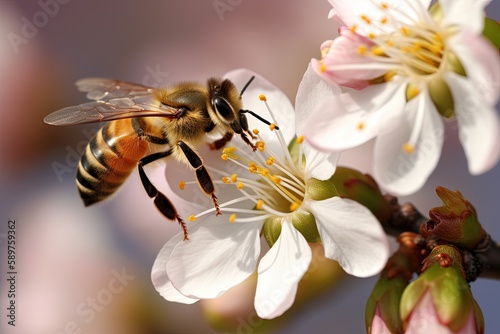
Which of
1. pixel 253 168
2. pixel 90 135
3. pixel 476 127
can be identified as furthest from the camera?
pixel 90 135

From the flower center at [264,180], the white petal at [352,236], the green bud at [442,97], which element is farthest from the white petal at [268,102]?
the green bud at [442,97]

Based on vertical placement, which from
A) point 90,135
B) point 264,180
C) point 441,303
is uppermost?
point 90,135

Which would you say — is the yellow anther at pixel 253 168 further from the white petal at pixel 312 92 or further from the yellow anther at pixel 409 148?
the yellow anther at pixel 409 148

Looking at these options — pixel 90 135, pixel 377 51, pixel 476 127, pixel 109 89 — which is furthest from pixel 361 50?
pixel 90 135

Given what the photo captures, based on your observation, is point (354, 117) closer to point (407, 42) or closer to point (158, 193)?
point (407, 42)

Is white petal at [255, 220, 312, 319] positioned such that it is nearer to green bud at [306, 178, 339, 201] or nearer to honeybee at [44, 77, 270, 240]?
green bud at [306, 178, 339, 201]

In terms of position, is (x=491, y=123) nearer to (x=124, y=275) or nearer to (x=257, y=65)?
(x=124, y=275)

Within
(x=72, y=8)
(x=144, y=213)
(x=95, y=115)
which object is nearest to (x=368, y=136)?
(x=95, y=115)
